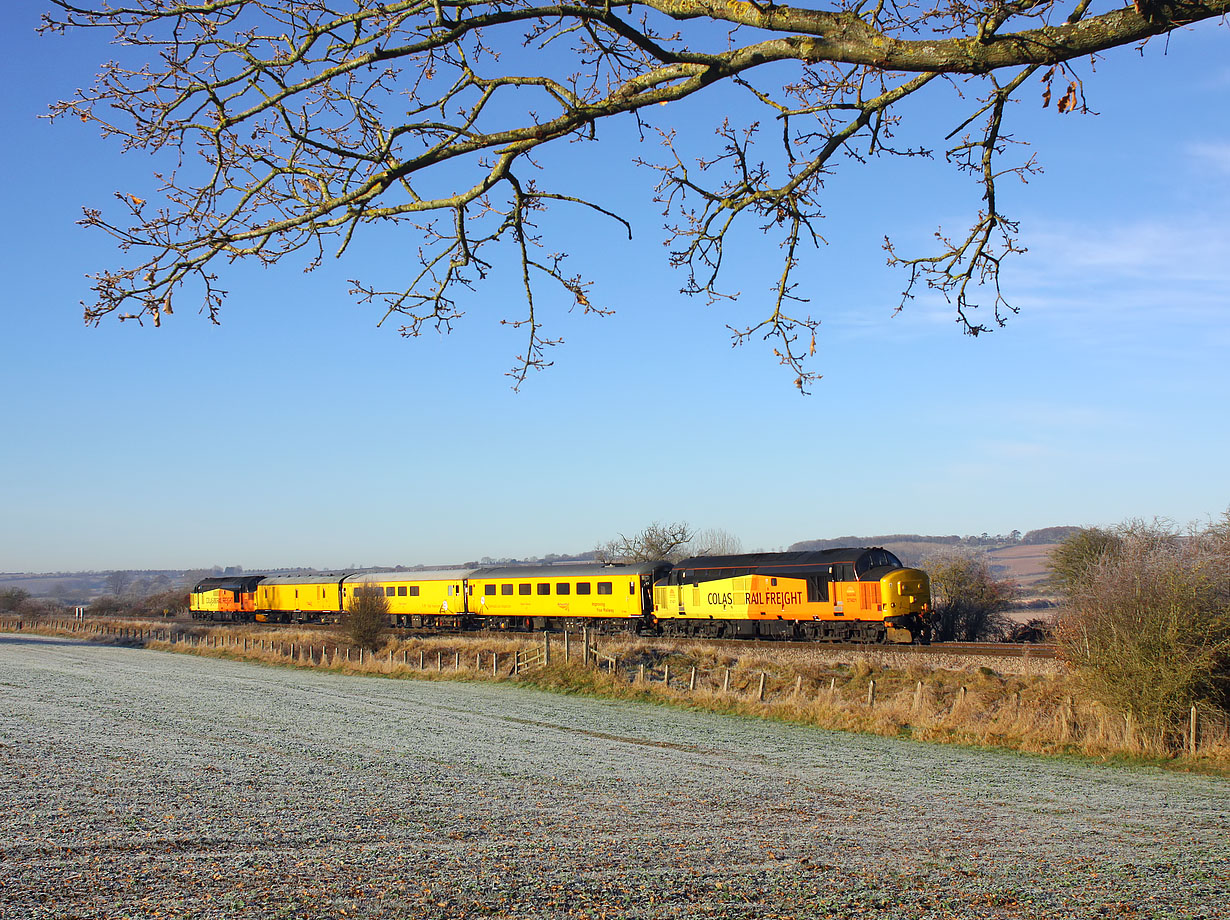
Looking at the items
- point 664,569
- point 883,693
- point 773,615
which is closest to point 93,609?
point 664,569

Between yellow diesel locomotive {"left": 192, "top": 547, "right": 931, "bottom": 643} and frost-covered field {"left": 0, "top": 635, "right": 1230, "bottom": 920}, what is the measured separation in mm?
14067

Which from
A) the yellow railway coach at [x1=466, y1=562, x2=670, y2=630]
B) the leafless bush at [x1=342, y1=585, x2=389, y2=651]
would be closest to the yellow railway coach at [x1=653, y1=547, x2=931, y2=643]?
the yellow railway coach at [x1=466, y1=562, x2=670, y2=630]

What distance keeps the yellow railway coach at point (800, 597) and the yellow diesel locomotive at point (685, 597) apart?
0.12 ft

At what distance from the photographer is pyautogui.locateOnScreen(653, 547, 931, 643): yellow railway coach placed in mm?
30734

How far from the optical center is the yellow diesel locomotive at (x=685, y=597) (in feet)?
102

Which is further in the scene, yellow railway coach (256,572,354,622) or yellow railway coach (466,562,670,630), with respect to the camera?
yellow railway coach (256,572,354,622)

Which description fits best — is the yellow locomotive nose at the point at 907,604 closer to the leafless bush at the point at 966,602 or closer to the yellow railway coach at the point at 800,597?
the yellow railway coach at the point at 800,597

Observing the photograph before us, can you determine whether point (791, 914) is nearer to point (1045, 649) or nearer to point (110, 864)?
point (110, 864)

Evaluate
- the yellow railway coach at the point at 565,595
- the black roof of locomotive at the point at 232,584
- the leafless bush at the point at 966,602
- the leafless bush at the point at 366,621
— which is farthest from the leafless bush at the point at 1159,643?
the black roof of locomotive at the point at 232,584

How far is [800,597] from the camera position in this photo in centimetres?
3266

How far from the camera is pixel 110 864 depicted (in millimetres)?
6195

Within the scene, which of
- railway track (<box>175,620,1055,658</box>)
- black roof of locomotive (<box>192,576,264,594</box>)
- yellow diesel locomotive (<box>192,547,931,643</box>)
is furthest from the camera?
black roof of locomotive (<box>192,576,264,594</box>)

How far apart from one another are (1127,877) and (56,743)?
503 inches

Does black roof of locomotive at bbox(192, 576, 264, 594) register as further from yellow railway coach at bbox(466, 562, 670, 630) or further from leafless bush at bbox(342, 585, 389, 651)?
yellow railway coach at bbox(466, 562, 670, 630)
